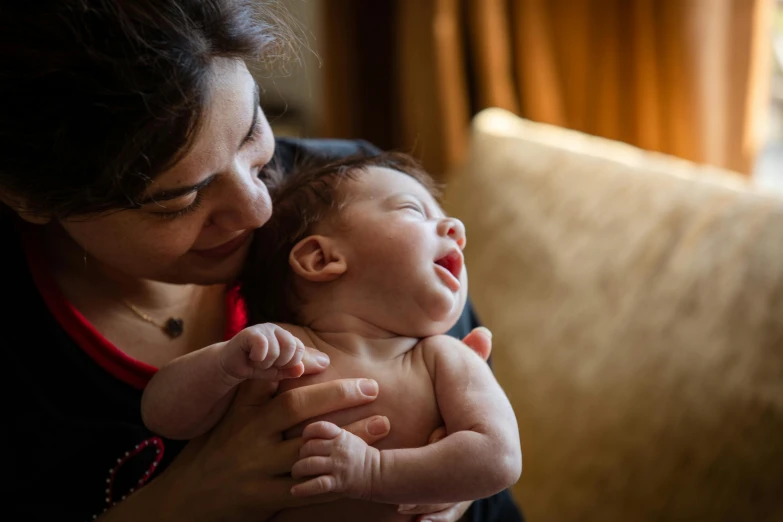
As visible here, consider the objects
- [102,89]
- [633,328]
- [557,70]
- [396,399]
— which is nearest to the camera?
[102,89]

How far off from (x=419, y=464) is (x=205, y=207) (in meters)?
0.38

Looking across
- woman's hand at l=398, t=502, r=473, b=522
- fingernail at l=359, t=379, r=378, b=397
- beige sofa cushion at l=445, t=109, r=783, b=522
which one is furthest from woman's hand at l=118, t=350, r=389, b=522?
beige sofa cushion at l=445, t=109, r=783, b=522

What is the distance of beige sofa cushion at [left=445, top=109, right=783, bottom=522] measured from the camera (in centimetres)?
134

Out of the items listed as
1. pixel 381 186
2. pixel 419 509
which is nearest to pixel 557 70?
pixel 381 186

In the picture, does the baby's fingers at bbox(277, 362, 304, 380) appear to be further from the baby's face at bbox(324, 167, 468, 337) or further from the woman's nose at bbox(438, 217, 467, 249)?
the woman's nose at bbox(438, 217, 467, 249)

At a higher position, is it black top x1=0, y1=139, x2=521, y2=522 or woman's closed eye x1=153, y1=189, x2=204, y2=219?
woman's closed eye x1=153, y1=189, x2=204, y2=219

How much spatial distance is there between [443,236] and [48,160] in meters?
0.46

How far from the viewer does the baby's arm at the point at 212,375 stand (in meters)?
0.86

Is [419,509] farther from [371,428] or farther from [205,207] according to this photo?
[205,207]

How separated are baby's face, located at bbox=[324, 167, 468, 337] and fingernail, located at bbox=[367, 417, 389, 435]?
129mm

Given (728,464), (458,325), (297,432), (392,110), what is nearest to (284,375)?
(297,432)

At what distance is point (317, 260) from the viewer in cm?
102

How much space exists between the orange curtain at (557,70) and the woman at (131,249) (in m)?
0.69

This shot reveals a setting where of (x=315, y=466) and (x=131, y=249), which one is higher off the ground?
(x=131, y=249)
